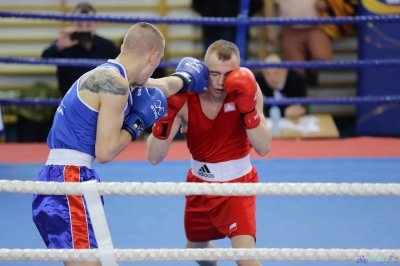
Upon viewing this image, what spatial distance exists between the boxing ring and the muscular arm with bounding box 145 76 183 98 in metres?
0.44

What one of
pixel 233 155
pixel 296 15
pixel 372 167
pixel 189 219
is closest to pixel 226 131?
pixel 233 155

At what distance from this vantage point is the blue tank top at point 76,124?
8.57 feet

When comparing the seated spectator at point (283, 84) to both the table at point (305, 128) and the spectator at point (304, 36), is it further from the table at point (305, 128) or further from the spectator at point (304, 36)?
the spectator at point (304, 36)

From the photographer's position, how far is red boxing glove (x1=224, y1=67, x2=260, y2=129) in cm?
299

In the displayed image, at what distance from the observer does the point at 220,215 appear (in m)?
3.14

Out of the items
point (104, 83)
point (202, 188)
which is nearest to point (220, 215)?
point (104, 83)

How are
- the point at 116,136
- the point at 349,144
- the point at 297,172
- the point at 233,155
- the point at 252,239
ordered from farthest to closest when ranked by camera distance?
the point at 349,144 → the point at 297,172 → the point at 233,155 → the point at 252,239 → the point at 116,136

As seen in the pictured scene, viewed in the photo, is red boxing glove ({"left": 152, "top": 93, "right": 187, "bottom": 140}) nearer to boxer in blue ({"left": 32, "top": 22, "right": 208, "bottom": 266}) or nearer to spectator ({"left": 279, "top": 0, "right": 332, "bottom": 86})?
boxer in blue ({"left": 32, "top": 22, "right": 208, "bottom": 266})

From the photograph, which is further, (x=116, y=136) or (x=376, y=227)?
(x=376, y=227)

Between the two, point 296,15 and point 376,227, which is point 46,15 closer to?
point 296,15

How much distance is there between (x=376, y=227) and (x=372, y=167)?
130cm

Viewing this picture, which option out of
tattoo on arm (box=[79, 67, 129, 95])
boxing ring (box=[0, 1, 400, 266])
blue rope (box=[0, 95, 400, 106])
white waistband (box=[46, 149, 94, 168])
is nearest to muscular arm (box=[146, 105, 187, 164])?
boxing ring (box=[0, 1, 400, 266])

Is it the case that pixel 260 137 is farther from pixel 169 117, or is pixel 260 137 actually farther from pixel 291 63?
pixel 291 63

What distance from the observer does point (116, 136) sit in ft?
8.29
